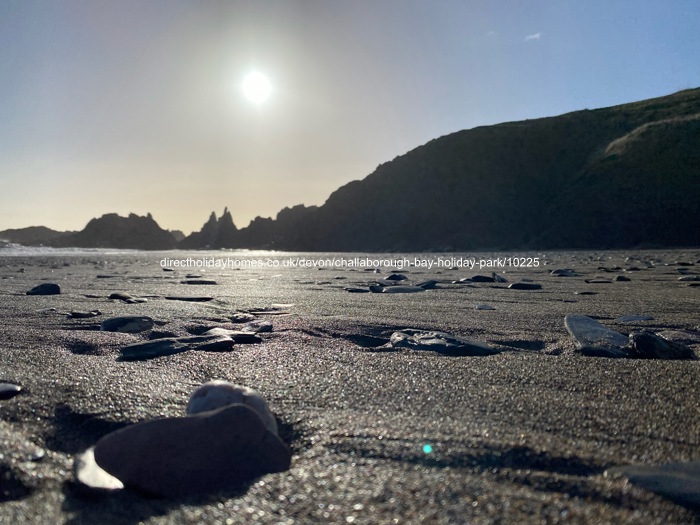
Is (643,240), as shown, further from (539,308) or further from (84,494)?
(84,494)

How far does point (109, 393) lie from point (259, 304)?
2.94 meters

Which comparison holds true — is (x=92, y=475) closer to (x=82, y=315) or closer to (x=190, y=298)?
(x=82, y=315)

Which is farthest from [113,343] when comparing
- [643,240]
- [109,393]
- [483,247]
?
[483,247]

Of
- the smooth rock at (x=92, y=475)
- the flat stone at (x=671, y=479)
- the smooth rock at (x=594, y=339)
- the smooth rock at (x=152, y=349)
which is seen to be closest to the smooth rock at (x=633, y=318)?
the smooth rock at (x=594, y=339)

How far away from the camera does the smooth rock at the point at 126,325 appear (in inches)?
115

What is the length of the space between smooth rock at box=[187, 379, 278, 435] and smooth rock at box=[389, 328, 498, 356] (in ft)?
3.83

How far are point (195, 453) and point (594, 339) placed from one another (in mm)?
1949

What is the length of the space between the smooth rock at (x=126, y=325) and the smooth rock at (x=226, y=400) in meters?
1.73

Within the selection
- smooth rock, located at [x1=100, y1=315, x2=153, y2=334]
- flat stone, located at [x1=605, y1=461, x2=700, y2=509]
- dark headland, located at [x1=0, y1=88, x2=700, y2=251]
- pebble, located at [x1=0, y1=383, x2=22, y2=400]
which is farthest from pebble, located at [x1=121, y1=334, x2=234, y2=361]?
dark headland, located at [x1=0, y1=88, x2=700, y2=251]

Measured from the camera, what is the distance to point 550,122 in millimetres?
49219

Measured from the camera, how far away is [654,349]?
219cm

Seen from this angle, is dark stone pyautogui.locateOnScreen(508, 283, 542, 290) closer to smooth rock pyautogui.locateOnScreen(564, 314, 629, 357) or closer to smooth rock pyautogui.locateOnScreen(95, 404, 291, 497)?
smooth rock pyautogui.locateOnScreen(564, 314, 629, 357)

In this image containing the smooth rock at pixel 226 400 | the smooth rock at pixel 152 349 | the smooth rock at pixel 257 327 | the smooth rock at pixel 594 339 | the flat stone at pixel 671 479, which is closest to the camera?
the flat stone at pixel 671 479

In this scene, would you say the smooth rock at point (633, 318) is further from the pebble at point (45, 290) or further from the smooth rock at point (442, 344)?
the pebble at point (45, 290)
